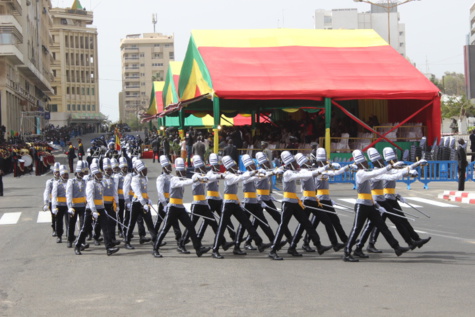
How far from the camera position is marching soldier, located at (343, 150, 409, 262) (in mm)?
13352

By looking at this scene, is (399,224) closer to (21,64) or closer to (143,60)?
(21,64)

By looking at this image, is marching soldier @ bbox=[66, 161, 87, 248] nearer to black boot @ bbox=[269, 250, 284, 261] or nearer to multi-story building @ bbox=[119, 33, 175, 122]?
black boot @ bbox=[269, 250, 284, 261]

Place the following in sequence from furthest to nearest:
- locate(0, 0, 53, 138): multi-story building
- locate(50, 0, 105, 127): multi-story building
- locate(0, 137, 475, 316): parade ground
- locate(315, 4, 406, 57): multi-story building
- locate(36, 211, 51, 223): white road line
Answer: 1. locate(50, 0, 105, 127): multi-story building
2. locate(315, 4, 406, 57): multi-story building
3. locate(0, 0, 53, 138): multi-story building
4. locate(36, 211, 51, 223): white road line
5. locate(0, 137, 475, 316): parade ground

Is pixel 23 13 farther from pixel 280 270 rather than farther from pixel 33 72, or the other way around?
pixel 280 270

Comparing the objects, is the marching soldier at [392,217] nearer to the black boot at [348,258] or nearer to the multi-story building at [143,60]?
the black boot at [348,258]

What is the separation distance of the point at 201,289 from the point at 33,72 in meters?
80.5

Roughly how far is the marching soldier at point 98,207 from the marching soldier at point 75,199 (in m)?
0.73

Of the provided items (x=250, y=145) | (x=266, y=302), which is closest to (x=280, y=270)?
(x=266, y=302)

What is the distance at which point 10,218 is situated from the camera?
22.6m

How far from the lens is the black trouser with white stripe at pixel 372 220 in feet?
43.9

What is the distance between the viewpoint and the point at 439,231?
17.2m

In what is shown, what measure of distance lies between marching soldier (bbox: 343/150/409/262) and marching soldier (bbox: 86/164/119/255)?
4632 millimetres

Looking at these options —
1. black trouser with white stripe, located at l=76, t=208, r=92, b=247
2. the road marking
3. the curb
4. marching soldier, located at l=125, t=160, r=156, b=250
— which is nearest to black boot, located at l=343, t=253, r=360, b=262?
marching soldier, located at l=125, t=160, r=156, b=250

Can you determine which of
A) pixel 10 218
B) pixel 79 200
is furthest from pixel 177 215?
pixel 10 218
